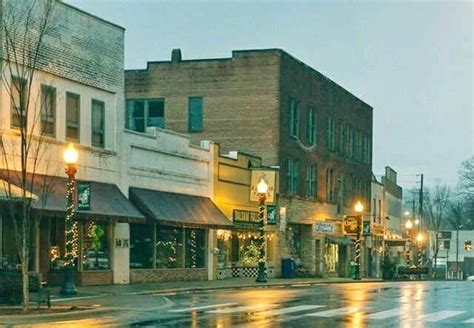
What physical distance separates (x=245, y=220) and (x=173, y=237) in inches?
287

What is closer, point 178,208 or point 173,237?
point 178,208

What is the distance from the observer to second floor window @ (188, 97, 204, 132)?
172ft

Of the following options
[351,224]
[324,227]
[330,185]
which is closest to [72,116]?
[351,224]

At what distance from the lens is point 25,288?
22.1 meters

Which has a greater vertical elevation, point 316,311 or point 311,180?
point 311,180

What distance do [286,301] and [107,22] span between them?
14.5 meters

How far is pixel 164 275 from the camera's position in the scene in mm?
39969

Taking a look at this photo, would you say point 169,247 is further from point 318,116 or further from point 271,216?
point 318,116

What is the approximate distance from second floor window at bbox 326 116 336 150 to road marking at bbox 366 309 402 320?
38086 mm

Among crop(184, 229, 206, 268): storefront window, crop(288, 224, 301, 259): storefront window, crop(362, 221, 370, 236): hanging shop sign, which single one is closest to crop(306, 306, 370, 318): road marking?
crop(184, 229, 206, 268): storefront window

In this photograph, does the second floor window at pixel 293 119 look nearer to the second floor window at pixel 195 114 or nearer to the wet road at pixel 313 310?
the second floor window at pixel 195 114

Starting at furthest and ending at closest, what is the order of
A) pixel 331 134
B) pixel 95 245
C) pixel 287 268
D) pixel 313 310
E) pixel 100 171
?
1. pixel 331 134
2. pixel 287 268
3. pixel 100 171
4. pixel 95 245
5. pixel 313 310

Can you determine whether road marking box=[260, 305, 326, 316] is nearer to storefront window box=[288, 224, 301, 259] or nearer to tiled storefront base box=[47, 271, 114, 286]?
tiled storefront base box=[47, 271, 114, 286]

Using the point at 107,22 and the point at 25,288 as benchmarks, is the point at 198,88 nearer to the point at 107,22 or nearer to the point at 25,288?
the point at 107,22
